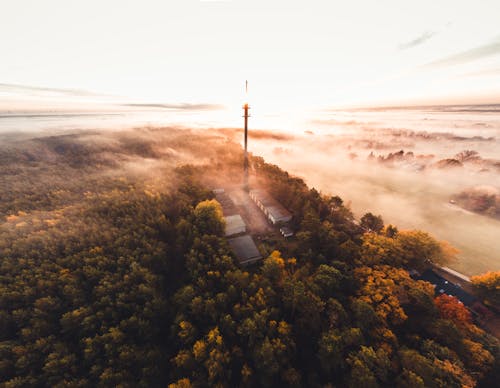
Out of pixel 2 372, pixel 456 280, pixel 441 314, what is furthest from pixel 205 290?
pixel 456 280

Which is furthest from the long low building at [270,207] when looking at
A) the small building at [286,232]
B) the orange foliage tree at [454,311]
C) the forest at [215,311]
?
the orange foliage tree at [454,311]

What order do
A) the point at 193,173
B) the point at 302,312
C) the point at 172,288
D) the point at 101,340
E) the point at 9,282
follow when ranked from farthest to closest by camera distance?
the point at 193,173 < the point at 172,288 < the point at 9,282 < the point at 302,312 < the point at 101,340

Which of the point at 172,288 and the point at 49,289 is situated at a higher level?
the point at 49,289

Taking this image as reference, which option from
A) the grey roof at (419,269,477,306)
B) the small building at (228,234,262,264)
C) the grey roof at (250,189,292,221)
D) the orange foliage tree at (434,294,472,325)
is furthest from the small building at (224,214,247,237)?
the grey roof at (419,269,477,306)

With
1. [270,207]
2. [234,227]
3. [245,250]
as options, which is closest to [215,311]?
[245,250]

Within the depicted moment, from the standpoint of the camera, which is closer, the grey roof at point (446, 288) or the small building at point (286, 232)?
the grey roof at point (446, 288)

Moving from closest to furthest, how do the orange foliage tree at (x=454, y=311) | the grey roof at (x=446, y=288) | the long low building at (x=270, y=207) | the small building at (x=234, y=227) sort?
the orange foliage tree at (x=454, y=311)
the grey roof at (x=446, y=288)
the small building at (x=234, y=227)
the long low building at (x=270, y=207)

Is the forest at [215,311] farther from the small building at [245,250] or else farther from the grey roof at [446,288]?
the grey roof at [446,288]

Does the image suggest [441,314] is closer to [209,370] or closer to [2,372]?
[209,370]
